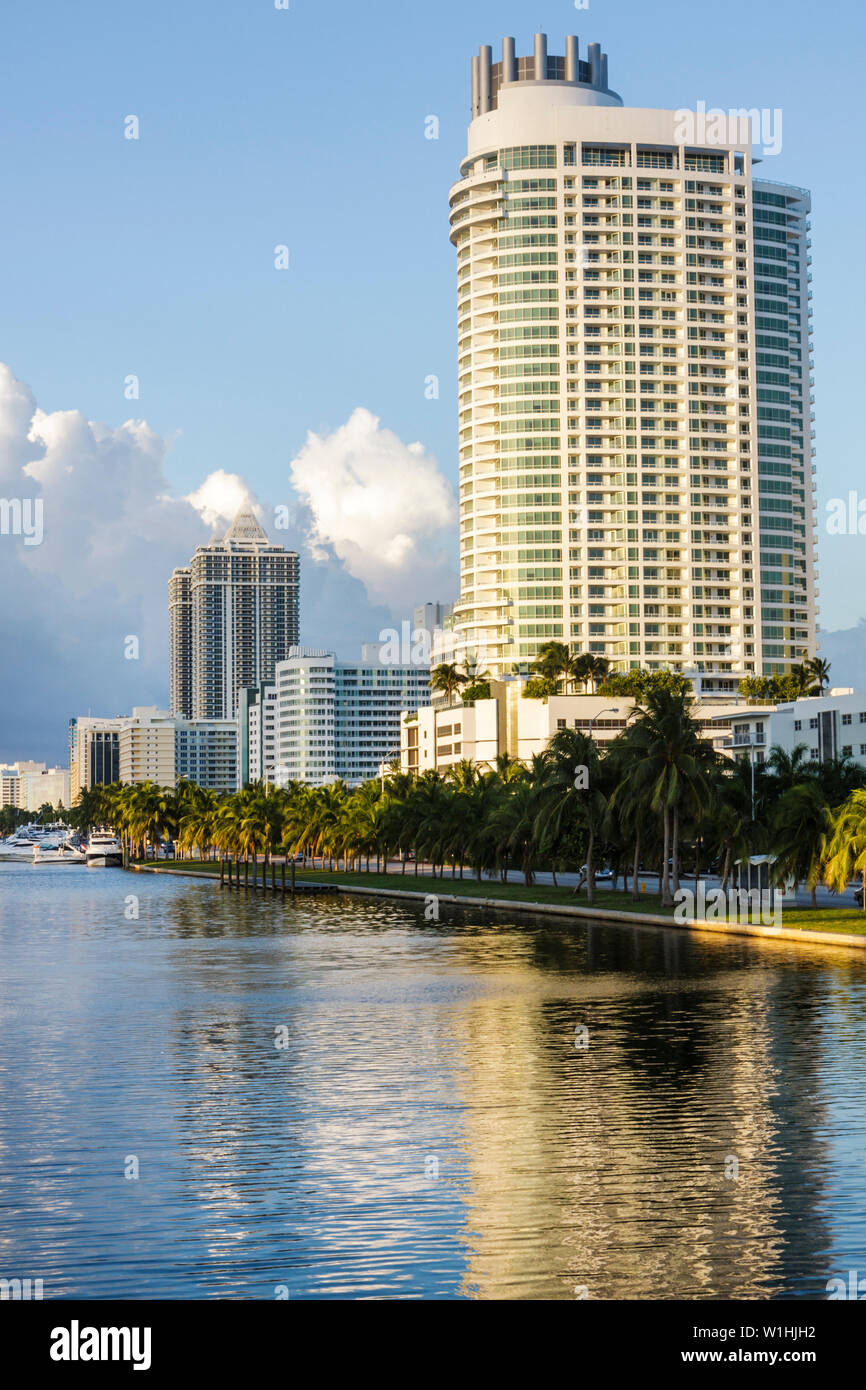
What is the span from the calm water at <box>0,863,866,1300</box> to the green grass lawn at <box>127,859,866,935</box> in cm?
1392

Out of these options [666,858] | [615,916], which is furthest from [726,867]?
[615,916]

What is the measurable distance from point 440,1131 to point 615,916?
55.7 meters

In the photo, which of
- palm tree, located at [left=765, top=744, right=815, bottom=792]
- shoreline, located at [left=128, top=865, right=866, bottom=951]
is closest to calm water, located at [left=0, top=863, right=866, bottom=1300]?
shoreline, located at [left=128, top=865, right=866, bottom=951]

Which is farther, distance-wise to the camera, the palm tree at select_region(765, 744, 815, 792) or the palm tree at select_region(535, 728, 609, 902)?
the palm tree at select_region(535, 728, 609, 902)

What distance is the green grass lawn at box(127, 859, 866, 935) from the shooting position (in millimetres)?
72188

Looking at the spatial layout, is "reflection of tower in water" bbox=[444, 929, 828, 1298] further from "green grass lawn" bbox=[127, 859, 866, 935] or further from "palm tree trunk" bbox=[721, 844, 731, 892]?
"palm tree trunk" bbox=[721, 844, 731, 892]

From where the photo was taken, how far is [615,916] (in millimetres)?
82812

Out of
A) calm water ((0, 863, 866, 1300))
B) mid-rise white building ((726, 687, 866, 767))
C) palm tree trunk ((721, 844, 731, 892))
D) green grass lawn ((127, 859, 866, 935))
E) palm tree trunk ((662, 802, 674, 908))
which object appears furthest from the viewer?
mid-rise white building ((726, 687, 866, 767))

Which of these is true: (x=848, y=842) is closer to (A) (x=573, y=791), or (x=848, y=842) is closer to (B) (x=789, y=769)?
(B) (x=789, y=769)

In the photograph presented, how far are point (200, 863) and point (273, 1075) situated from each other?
164m

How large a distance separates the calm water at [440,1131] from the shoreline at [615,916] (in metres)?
7.18

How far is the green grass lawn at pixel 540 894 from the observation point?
72.2 metres

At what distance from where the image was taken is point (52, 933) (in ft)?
284
